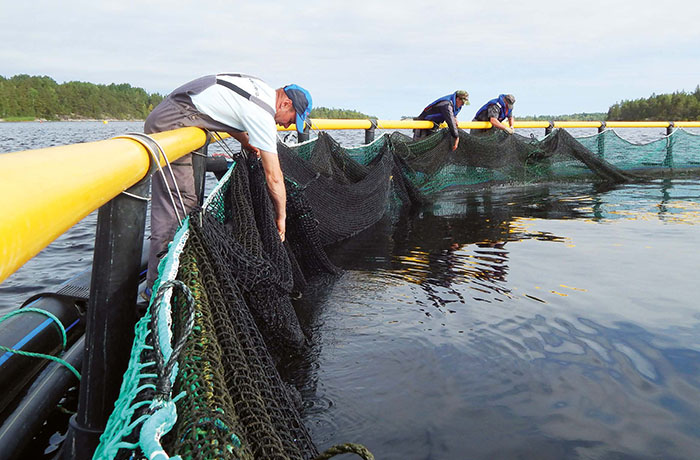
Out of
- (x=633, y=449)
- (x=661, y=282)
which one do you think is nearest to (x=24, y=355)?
(x=633, y=449)

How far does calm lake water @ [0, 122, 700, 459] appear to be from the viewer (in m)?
2.67

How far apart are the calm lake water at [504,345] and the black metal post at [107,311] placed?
4.30ft

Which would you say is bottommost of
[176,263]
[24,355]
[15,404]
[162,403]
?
[15,404]

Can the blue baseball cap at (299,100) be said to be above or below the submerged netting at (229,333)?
above

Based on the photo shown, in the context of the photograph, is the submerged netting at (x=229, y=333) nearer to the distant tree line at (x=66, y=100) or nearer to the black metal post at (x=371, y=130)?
the black metal post at (x=371, y=130)

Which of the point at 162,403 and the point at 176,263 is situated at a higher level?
the point at 176,263

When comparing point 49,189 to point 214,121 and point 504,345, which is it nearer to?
point 214,121

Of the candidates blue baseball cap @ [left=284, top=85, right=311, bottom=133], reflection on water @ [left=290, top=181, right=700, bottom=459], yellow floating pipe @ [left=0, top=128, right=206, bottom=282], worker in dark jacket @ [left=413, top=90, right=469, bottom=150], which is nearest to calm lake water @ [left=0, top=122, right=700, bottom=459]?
reflection on water @ [left=290, top=181, right=700, bottom=459]

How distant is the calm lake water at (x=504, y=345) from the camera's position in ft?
8.76

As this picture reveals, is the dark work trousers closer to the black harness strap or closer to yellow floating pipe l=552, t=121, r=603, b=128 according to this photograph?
the black harness strap

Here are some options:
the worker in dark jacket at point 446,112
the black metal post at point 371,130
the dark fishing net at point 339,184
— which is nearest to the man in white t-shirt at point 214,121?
the dark fishing net at point 339,184

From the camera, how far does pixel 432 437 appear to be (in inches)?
104

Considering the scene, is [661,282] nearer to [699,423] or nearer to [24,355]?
[699,423]

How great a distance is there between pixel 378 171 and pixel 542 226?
2666 millimetres
